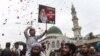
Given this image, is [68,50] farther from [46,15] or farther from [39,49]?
[46,15]

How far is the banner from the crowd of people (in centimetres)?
273

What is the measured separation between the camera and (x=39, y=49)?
23.5 feet

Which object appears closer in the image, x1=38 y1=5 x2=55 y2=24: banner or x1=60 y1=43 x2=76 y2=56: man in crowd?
x1=60 y1=43 x2=76 y2=56: man in crowd

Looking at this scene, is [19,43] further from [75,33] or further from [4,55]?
[75,33]

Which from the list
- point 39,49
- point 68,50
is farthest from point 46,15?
point 68,50

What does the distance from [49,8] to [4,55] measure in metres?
7.01

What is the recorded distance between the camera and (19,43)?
37.7 ft

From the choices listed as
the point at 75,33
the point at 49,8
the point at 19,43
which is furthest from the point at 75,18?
the point at 19,43

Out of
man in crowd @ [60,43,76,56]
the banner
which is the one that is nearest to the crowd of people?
man in crowd @ [60,43,76,56]

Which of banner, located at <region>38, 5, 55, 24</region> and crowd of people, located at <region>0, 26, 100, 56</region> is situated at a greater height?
banner, located at <region>38, 5, 55, 24</region>

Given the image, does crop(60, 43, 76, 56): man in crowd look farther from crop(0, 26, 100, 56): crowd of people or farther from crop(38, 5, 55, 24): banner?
crop(38, 5, 55, 24): banner

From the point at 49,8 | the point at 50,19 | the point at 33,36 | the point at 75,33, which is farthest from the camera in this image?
the point at 75,33

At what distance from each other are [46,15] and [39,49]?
7.78m

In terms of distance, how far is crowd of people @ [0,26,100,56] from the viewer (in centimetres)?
685
